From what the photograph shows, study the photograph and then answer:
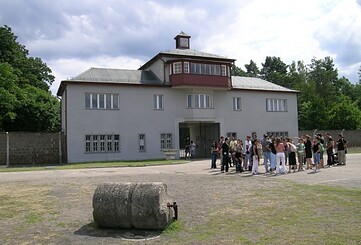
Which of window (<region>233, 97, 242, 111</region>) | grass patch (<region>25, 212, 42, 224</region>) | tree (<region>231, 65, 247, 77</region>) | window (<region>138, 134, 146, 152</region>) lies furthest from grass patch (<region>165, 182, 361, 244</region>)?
tree (<region>231, 65, 247, 77</region>)

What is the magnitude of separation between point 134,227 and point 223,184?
6626mm

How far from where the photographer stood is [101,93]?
3481cm

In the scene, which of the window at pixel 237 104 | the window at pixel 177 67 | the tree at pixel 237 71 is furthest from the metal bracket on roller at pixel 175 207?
the tree at pixel 237 71

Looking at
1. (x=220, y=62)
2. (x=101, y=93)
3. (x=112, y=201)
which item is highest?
(x=220, y=62)

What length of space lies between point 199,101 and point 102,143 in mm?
10187

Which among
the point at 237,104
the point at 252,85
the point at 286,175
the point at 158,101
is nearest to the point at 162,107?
the point at 158,101

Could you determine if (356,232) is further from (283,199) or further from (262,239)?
(283,199)

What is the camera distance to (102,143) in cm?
3459

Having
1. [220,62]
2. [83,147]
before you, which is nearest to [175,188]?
[83,147]

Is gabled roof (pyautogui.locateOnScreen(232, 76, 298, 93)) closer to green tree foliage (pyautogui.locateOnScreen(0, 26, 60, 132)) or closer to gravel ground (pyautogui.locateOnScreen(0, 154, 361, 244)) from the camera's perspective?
green tree foliage (pyautogui.locateOnScreen(0, 26, 60, 132))

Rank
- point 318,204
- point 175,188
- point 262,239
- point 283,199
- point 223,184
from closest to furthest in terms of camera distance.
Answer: point 262,239
point 318,204
point 283,199
point 175,188
point 223,184

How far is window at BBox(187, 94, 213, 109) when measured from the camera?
Result: 1507 inches

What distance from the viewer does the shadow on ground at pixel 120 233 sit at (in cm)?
741

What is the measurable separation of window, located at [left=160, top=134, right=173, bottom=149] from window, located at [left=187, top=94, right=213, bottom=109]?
143 inches
